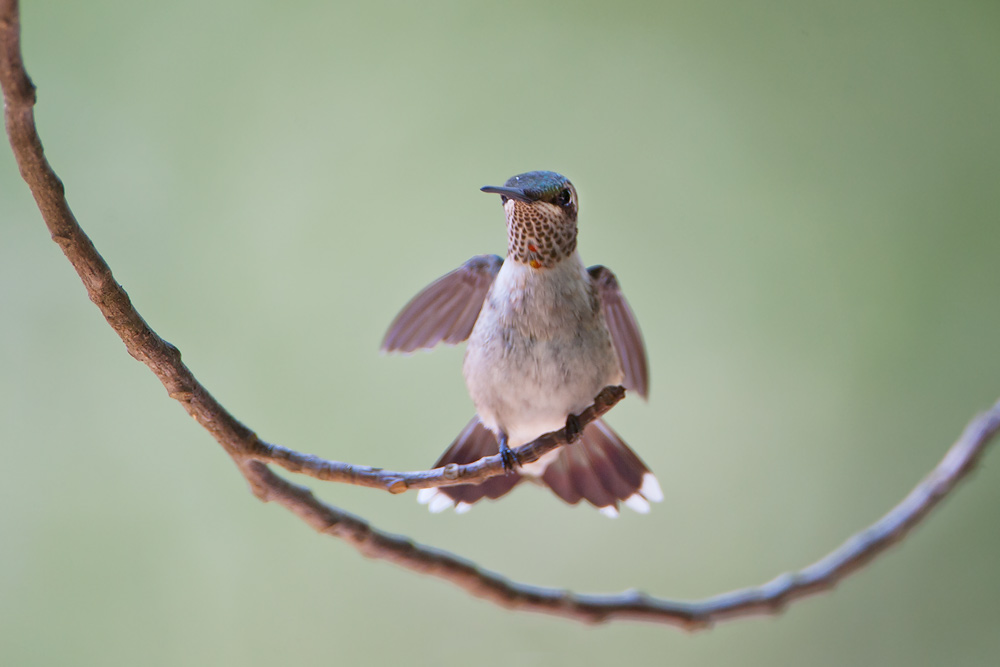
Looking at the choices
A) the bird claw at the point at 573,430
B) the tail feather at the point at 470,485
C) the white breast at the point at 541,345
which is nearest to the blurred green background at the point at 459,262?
the tail feather at the point at 470,485

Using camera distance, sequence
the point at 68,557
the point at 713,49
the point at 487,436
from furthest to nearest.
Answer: the point at 713,49 → the point at 68,557 → the point at 487,436

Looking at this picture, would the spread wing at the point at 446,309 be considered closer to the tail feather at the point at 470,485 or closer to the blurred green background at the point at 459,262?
the tail feather at the point at 470,485

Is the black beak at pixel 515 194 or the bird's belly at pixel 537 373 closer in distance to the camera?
the black beak at pixel 515 194

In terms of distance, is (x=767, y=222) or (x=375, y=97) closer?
(x=375, y=97)

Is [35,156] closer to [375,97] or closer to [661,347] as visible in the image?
[375,97]

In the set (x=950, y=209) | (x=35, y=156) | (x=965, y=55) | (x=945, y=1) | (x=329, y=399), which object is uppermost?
(x=945, y=1)

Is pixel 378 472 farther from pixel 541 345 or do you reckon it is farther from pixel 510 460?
pixel 541 345

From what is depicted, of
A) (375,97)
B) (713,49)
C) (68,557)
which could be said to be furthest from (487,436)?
(713,49)
